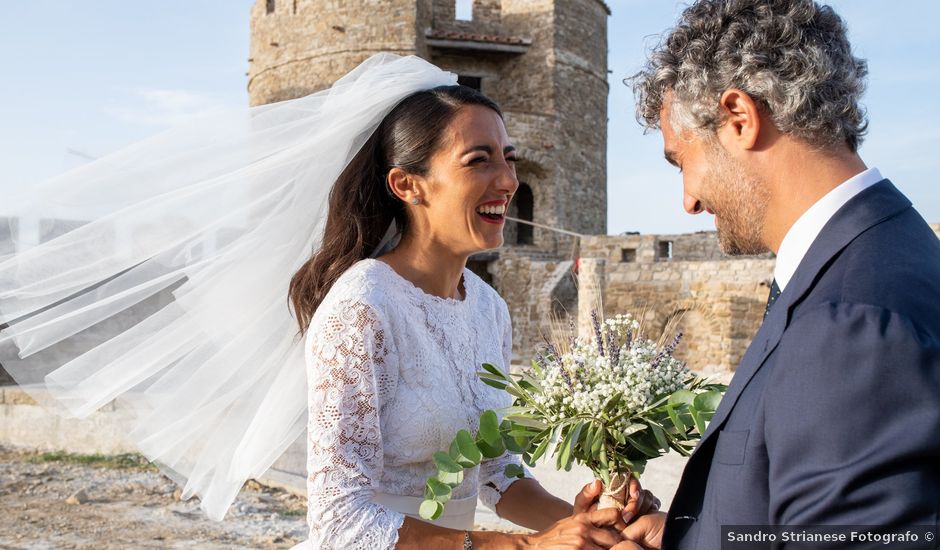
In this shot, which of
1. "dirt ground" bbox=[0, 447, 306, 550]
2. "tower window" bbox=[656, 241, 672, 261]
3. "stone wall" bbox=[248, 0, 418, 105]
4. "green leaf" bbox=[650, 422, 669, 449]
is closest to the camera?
"green leaf" bbox=[650, 422, 669, 449]

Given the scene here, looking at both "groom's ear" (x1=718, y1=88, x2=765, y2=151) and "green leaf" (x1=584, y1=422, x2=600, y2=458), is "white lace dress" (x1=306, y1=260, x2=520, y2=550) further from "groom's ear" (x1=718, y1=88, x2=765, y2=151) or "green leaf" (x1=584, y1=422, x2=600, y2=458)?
"groom's ear" (x1=718, y1=88, x2=765, y2=151)

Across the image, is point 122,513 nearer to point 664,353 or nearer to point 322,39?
point 664,353

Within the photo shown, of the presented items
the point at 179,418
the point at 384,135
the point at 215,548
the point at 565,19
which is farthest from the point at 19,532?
the point at 565,19

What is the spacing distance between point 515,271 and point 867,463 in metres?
19.3

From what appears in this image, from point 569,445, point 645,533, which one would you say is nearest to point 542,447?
point 569,445

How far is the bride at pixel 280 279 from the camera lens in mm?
2340

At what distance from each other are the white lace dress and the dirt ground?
3.56 metres

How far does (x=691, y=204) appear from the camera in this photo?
171cm

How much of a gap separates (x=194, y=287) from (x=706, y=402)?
5.64 feet

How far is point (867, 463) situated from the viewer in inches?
44.1

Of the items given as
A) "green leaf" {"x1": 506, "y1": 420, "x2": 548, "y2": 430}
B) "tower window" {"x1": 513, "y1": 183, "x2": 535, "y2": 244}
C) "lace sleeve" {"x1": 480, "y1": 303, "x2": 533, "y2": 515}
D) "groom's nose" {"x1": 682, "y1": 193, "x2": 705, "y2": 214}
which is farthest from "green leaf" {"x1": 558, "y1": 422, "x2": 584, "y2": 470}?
"tower window" {"x1": 513, "y1": 183, "x2": 535, "y2": 244}

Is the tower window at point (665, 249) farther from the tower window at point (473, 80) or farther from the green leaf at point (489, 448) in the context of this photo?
the green leaf at point (489, 448)

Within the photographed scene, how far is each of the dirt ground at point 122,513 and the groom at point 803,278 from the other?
4.62 m

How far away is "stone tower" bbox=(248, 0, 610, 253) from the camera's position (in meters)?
22.4
